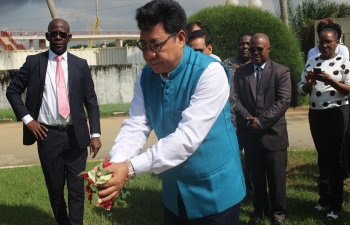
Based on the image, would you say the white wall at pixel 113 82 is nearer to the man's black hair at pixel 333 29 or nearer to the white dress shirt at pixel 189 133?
the man's black hair at pixel 333 29

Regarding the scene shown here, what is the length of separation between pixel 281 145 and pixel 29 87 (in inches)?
107

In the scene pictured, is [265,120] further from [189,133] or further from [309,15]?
[309,15]

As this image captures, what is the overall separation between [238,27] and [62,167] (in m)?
7.78

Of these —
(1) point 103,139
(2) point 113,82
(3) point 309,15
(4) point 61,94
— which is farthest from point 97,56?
(4) point 61,94

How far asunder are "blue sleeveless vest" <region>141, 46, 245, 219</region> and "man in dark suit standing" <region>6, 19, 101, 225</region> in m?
2.18

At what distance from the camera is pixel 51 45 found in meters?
4.70

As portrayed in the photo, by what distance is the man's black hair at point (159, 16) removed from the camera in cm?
239

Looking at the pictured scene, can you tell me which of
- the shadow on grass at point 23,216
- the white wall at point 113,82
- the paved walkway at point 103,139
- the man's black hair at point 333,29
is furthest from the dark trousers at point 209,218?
the white wall at point 113,82

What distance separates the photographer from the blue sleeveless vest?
2.53 m

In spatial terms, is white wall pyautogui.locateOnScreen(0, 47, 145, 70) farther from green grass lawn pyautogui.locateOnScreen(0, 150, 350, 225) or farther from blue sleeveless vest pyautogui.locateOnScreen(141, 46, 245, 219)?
blue sleeveless vest pyautogui.locateOnScreen(141, 46, 245, 219)

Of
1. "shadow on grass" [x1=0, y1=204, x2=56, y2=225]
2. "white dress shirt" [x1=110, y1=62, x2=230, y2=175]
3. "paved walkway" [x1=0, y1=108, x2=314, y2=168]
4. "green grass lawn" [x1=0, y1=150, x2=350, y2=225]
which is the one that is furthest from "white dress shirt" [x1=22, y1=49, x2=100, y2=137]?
"paved walkway" [x1=0, y1=108, x2=314, y2=168]

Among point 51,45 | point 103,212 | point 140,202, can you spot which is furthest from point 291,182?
point 51,45

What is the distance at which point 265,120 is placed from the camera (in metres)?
4.73

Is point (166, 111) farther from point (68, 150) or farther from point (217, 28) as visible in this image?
point (217, 28)
